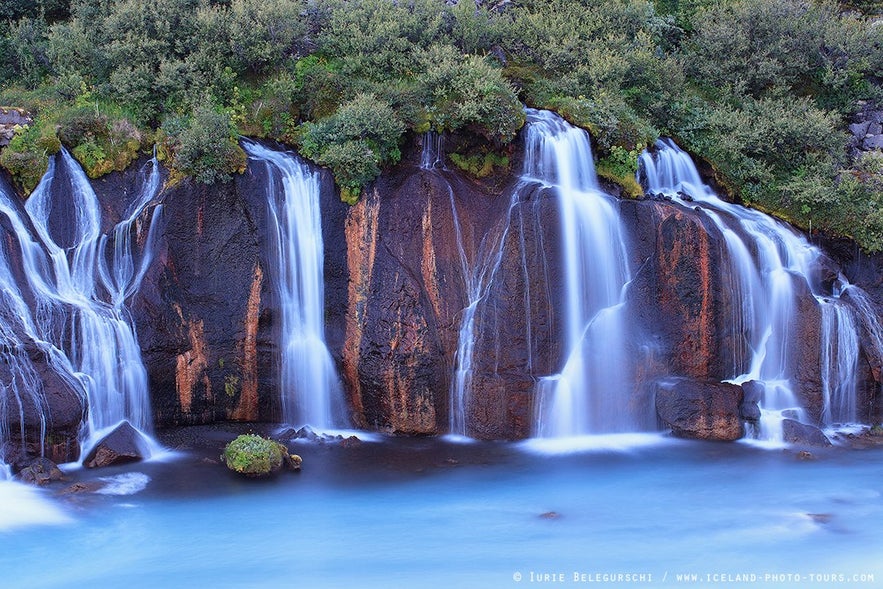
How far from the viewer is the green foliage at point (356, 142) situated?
14594 mm

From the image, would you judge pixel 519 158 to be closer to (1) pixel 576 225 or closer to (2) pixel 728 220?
(1) pixel 576 225

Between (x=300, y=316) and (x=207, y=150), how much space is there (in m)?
3.24

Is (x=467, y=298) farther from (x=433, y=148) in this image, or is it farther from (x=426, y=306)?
(x=433, y=148)

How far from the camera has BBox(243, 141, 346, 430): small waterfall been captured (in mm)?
14633

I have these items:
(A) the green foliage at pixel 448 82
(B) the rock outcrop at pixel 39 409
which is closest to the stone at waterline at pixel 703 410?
(A) the green foliage at pixel 448 82

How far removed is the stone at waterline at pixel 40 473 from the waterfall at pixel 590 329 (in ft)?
24.3

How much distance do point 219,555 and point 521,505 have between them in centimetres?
402

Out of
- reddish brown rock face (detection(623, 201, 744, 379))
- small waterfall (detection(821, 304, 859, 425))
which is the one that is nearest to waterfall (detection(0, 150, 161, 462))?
reddish brown rock face (detection(623, 201, 744, 379))

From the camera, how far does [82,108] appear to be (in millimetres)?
15281

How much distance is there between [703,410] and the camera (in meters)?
13.8

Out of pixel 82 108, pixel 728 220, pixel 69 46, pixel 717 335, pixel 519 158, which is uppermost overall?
pixel 69 46

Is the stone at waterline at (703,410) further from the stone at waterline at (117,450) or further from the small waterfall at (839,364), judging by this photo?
the stone at waterline at (117,450)


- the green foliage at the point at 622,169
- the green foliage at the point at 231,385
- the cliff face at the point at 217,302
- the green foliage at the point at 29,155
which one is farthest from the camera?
the green foliage at the point at 622,169

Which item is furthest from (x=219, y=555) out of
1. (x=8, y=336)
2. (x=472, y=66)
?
(x=472, y=66)
